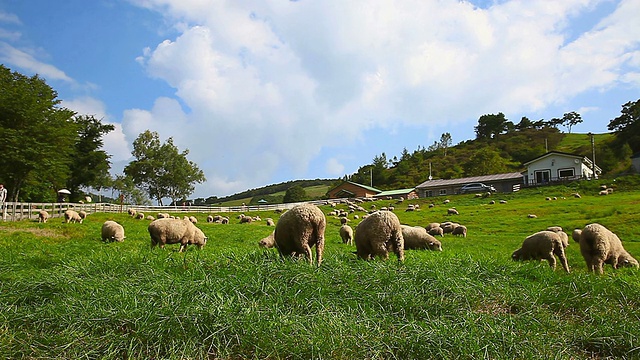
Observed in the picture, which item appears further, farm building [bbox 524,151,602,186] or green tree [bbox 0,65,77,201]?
farm building [bbox 524,151,602,186]

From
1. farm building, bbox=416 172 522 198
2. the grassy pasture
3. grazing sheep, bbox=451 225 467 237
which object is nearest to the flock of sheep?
the grassy pasture

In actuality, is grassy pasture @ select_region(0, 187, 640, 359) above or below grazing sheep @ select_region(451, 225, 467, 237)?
above

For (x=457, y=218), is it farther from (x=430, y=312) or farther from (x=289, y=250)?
(x=430, y=312)

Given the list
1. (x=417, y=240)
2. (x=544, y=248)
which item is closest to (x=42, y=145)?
(x=417, y=240)

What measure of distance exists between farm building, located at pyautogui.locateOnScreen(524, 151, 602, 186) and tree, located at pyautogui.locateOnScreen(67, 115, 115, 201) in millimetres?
57931

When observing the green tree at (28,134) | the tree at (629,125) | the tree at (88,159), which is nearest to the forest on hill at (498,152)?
the tree at (629,125)

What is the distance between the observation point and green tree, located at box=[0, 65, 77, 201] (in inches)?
1192

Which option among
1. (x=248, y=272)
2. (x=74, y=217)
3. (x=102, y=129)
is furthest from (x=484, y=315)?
(x=102, y=129)

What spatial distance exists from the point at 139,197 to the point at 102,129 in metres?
21.3

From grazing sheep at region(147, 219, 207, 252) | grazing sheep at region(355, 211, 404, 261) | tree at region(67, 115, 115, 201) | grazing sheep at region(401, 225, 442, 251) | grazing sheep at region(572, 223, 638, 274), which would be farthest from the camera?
tree at region(67, 115, 115, 201)

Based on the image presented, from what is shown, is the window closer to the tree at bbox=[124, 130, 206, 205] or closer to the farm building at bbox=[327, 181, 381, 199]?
the farm building at bbox=[327, 181, 381, 199]

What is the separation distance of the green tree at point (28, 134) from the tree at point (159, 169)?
84.2 ft

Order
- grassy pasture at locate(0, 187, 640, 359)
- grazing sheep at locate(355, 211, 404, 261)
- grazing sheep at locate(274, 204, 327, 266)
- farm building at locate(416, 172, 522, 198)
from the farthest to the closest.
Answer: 1. farm building at locate(416, 172, 522, 198)
2. grazing sheep at locate(355, 211, 404, 261)
3. grazing sheep at locate(274, 204, 327, 266)
4. grassy pasture at locate(0, 187, 640, 359)

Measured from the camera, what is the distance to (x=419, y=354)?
3949 millimetres
